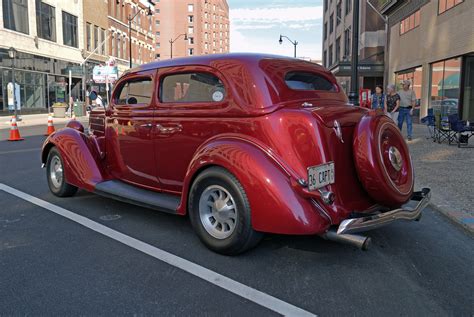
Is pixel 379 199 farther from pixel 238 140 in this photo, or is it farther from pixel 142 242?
pixel 142 242

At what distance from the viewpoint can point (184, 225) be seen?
4.71 meters

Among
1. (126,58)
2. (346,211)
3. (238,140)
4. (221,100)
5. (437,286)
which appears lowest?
(437,286)

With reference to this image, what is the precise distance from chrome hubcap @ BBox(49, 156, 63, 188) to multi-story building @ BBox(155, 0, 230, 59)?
98.0 metres

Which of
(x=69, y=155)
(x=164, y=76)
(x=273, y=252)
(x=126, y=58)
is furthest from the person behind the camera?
(x=126, y=58)

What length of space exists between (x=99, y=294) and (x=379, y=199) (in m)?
2.50

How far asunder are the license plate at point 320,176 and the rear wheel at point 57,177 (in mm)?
3633

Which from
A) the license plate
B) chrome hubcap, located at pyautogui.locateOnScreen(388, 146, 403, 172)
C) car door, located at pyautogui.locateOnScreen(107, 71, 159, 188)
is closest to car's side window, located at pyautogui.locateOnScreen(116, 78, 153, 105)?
car door, located at pyautogui.locateOnScreen(107, 71, 159, 188)

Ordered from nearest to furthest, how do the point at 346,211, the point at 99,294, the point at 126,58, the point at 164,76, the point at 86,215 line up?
the point at 99,294, the point at 346,211, the point at 164,76, the point at 86,215, the point at 126,58

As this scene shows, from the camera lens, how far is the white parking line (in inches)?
115

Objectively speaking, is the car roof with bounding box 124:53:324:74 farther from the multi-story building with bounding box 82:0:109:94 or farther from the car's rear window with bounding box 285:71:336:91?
the multi-story building with bounding box 82:0:109:94

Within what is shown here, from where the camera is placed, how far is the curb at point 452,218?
4.57 metres

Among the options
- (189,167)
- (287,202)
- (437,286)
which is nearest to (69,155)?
(189,167)

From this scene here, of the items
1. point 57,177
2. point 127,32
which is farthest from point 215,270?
point 127,32

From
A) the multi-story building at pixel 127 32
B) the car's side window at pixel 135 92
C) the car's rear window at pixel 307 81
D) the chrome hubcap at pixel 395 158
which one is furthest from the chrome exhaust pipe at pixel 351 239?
the multi-story building at pixel 127 32
